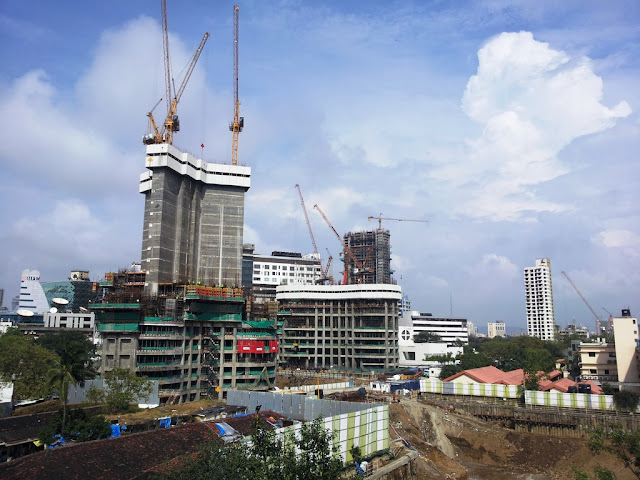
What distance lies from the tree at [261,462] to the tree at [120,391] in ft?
183

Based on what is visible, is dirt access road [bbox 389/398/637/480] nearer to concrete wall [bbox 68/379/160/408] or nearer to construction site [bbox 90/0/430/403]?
concrete wall [bbox 68/379/160/408]

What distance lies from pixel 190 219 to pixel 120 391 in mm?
78887

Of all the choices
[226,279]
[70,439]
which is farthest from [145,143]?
[70,439]

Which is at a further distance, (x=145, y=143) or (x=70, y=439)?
(x=145, y=143)

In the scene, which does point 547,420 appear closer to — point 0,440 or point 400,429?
point 400,429

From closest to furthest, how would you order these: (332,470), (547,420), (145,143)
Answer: (332,470) → (547,420) → (145,143)

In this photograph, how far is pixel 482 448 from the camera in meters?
88.9

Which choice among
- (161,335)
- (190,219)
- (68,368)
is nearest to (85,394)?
(68,368)

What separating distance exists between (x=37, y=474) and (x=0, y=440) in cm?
1808

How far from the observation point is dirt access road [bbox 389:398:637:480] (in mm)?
75500

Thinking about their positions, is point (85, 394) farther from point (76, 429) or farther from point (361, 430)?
point (361, 430)

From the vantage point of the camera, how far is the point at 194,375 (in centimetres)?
13075

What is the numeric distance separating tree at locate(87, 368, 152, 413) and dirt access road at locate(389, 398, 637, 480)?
41.3 meters

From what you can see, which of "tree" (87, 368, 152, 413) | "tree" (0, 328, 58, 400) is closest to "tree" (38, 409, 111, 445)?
"tree" (87, 368, 152, 413)
